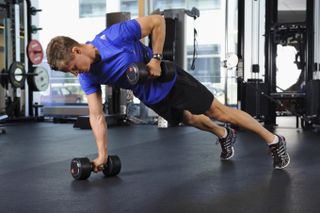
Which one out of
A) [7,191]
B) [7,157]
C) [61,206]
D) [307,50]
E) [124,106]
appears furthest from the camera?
[124,106]

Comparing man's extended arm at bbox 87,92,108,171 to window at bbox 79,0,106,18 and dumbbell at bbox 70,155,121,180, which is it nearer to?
dumbbell at bbox 70,155,121,180

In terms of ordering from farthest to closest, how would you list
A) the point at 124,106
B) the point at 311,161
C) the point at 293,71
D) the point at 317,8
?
the point at 293,71 → the point at 124,106 → the point at 317,8 → the point at 311,161

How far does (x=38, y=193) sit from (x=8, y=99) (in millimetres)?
4692

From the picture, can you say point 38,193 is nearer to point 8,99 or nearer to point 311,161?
point 311,161

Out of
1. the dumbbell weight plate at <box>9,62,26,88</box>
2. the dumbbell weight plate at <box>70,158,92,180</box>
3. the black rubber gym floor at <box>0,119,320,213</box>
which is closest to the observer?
the black rubber gym floor at <box>0,119,320,213</box>

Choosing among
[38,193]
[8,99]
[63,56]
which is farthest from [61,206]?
[8,99]

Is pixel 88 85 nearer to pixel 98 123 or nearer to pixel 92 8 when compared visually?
pixel 98 123

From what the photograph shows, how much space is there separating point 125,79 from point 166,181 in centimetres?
51

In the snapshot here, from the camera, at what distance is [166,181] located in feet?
6.65

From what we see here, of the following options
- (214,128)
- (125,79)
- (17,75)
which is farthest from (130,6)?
(125,79)

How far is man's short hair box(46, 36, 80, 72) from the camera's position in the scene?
172 centimetres

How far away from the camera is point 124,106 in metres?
6.06

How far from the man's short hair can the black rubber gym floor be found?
1.73ft

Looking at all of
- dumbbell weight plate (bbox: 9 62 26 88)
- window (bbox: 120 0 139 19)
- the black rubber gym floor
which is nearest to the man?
the black rubber gym floor
